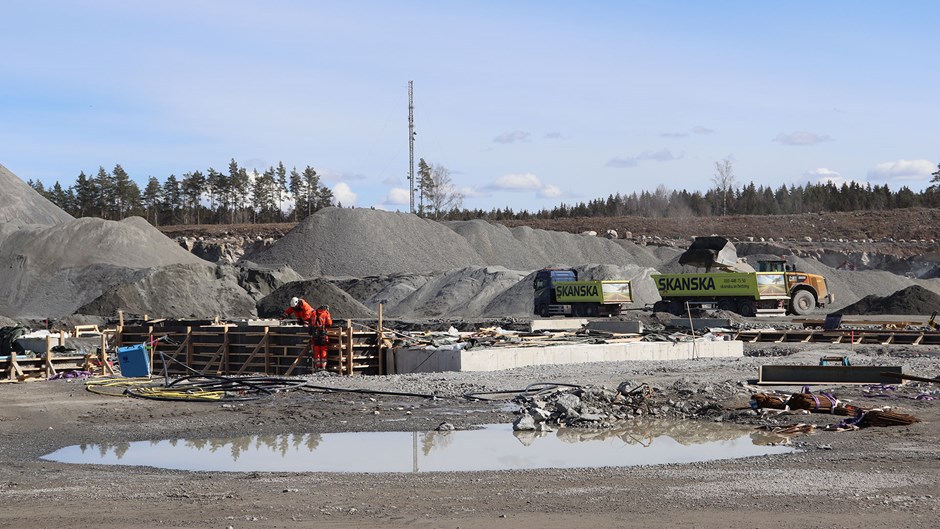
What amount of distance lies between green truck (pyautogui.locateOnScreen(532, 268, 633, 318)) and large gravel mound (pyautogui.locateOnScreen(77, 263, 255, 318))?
1312 centimetres

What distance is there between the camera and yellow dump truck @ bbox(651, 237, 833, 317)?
3650cm

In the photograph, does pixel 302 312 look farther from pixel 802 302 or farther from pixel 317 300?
pixel 802 302

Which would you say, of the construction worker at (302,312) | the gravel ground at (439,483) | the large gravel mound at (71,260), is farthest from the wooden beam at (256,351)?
the large gravel mound at (71,260)

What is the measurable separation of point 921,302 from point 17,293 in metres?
40.1

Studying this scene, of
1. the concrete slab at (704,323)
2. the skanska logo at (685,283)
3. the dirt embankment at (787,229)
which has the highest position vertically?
the dirt embankment at (787,229)

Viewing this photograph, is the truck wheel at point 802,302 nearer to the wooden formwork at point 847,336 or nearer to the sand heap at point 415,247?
the wooden formwork at point 847,336

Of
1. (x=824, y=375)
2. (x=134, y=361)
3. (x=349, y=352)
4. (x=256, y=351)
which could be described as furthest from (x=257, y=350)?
(x=824, y=375)

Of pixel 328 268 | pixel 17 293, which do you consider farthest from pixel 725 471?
pixel 328 268

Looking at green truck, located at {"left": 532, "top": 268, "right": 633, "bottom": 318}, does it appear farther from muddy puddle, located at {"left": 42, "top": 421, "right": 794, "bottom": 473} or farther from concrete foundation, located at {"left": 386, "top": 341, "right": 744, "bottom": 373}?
muddy puddle, located at {"left": 42, "top": 421, "right": 794, "bottom": 473}

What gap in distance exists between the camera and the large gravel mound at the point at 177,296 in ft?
142

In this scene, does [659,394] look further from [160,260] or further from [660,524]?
[160,260]

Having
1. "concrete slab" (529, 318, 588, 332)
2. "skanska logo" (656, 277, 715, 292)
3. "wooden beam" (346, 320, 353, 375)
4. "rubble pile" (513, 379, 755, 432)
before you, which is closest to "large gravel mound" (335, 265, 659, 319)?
"skanska logo" (656, 277, 715, 292)

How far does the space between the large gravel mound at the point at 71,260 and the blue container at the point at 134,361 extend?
27645mm

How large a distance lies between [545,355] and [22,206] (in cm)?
5706
